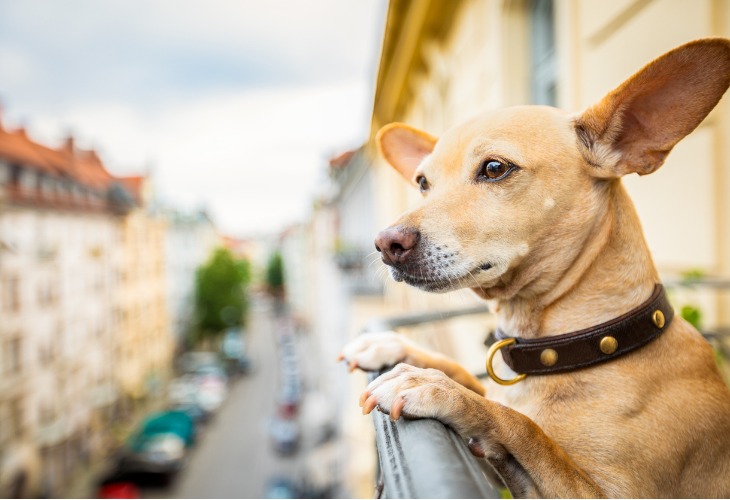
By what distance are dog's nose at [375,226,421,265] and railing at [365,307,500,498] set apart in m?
0.55

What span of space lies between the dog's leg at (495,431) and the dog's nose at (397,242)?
373 millimetres

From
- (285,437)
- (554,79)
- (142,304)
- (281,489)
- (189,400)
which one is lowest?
(281,489)

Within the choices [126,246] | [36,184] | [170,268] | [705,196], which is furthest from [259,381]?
[705,196]

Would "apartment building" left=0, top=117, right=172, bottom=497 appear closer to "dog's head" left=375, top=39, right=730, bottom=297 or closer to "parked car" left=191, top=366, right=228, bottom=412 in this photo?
"parked car" left=191, top=366, right=228, bottom=412

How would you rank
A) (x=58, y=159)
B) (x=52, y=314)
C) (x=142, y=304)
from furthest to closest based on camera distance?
(x=142, y=304) → (x=58, y=159) → (x=52, y=314)

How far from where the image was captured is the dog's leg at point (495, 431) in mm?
963

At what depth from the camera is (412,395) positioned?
940 mm

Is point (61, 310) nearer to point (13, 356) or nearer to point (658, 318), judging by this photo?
point (13, 356)

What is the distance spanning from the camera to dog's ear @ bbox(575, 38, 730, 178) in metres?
1.12

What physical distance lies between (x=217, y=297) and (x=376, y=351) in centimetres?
4393

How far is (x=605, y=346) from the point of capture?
120 cm

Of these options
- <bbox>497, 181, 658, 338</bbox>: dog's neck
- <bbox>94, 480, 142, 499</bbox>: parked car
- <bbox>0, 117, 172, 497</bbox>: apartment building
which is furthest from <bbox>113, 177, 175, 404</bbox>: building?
<bbox>497, 181, 658, 338</bbox>: dog's neck

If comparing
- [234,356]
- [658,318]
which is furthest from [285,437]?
[658,318]

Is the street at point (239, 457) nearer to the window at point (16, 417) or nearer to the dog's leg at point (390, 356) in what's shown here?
the window at point (16, 417)
